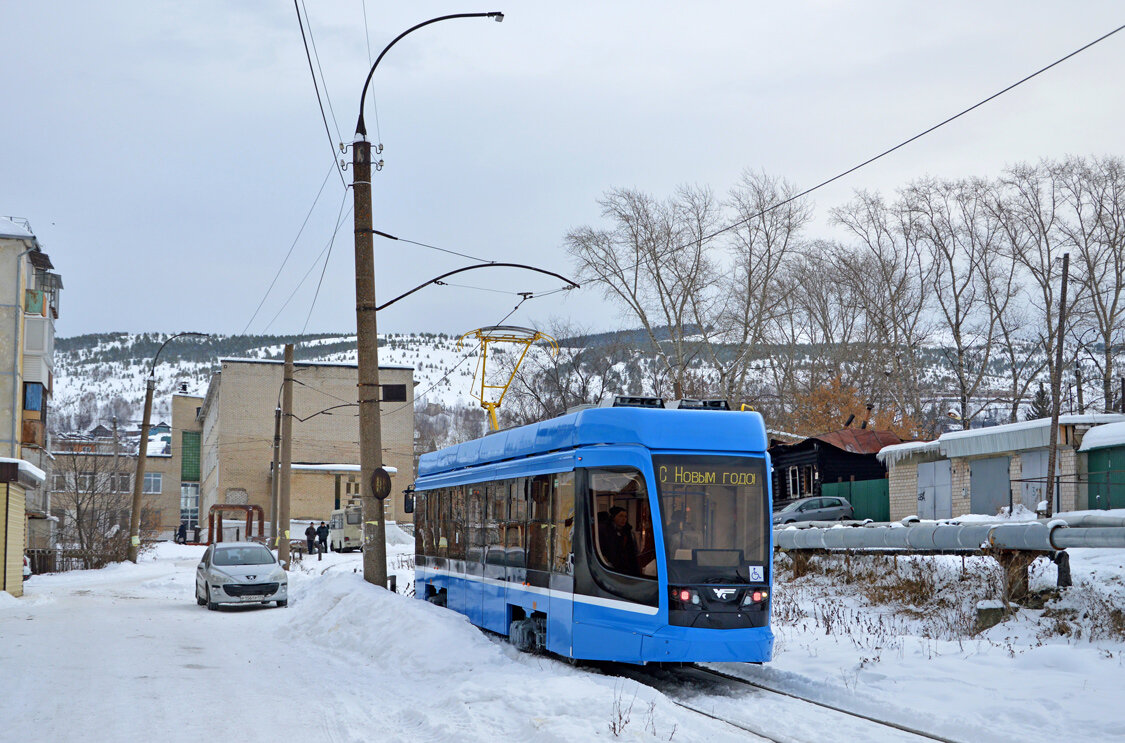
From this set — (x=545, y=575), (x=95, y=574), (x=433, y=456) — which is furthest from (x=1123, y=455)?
(x=95, y=574)

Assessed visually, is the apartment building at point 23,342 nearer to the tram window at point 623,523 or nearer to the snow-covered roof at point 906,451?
the snow-covered roof at point 906,451

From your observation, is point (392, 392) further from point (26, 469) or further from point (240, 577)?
point (26, 469)

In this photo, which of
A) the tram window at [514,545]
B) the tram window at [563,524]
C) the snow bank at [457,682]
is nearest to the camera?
the snow bank at [457,682]

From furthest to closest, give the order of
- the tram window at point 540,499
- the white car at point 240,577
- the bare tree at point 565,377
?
the bare tree at point 565,377 → the white car at point 240,577 → the tram window at point 540,499

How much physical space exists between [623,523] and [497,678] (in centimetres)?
220

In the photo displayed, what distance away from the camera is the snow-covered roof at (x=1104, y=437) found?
105 feet

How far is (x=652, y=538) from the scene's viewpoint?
1198 centimetres

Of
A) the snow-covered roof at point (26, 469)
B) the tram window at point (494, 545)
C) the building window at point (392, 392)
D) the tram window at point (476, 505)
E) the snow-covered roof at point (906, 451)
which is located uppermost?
the building window at point (392, 392)

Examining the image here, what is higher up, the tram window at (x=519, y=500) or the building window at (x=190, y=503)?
the tram window at (x=519, y=500)

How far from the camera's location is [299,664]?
14.6 meters

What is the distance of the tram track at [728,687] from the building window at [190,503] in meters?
120

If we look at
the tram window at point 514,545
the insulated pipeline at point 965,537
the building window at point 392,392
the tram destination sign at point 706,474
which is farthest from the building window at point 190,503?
the tram destination sign at point 706,474

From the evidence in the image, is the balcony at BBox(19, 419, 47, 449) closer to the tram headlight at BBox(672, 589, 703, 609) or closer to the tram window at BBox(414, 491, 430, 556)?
the tram window at BBox(414, 491, 430, 556)

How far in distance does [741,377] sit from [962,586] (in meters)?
33.4
